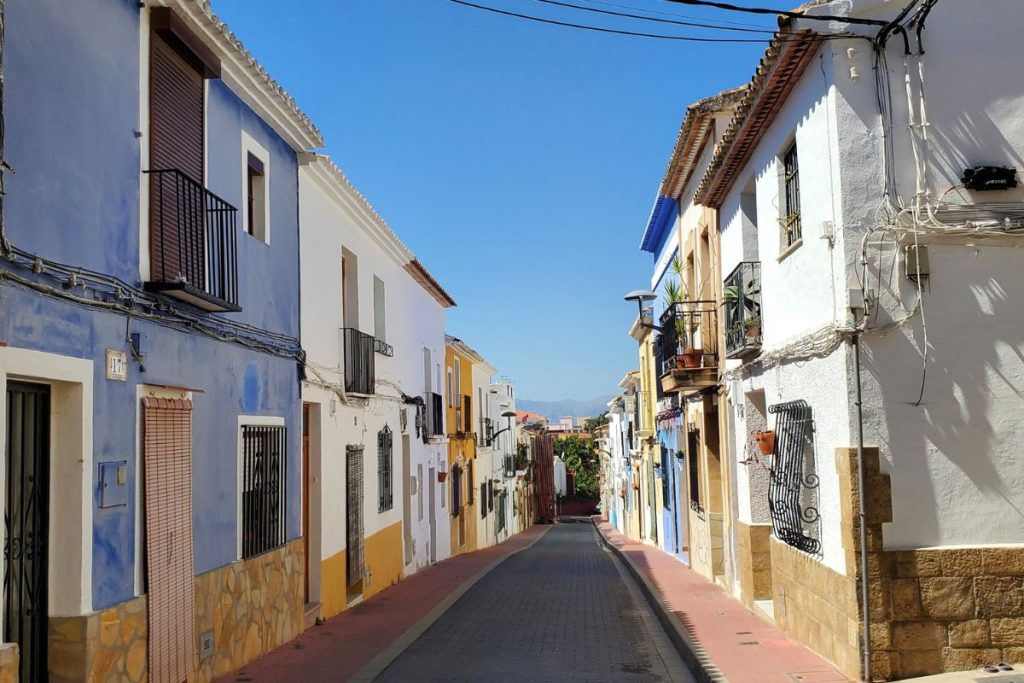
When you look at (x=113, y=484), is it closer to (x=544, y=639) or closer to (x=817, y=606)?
(x=544, y=639)

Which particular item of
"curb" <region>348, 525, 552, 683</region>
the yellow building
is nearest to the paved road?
"curb" <region>348, 525, 552, 683</region>

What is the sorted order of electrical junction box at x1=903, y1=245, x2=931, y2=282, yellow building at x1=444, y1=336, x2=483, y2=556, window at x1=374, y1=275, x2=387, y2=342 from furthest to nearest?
yellow building at x1=444, y1=336, x2=483, y2=556 < window at x1=374, y1=275, x2=387, y2=342 < electrical junction box at x1=903, y1=245, x2=931, y2=282

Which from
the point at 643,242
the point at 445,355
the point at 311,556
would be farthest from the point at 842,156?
the point at 445,355

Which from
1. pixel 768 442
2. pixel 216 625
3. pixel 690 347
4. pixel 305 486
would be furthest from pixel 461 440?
pixel 216 625

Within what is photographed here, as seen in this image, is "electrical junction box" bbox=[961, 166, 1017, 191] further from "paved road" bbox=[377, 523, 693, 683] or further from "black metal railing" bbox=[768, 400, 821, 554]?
"paved road" bbox=[377, 523, 693, 683]

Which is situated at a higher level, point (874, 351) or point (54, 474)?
point (874, 351)

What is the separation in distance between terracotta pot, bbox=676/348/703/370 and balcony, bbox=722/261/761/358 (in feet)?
5.07

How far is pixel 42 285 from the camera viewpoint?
6012 mm

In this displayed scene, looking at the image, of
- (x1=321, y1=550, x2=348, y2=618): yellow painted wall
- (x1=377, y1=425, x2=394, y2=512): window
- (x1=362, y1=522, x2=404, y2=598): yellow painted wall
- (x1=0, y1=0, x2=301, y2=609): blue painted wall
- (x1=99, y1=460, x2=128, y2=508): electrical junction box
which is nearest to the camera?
(x1=0, y1=0, x2=301, y2=609): blue painted wall

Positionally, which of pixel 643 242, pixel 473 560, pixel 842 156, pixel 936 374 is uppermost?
pixel 643 242

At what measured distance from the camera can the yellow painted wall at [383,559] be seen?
50.8ft

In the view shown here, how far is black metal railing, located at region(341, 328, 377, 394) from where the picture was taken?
1413cm

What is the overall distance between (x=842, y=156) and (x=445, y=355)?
19.0 metres

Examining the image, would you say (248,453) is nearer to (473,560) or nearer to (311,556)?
(311,556)
